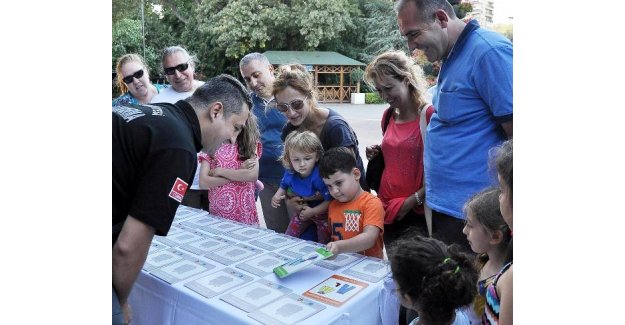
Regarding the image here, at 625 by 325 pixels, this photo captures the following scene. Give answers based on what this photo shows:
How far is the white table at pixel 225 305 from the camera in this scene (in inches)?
56.5

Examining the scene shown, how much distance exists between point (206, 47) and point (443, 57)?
2472cm

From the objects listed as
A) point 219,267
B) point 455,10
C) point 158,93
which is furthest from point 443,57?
point 158,93

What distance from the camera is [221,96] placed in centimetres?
176

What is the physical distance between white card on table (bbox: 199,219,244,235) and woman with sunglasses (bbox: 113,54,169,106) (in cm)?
137

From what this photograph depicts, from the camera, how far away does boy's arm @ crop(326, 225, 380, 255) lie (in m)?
1.89

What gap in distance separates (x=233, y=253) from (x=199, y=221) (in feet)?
2.10

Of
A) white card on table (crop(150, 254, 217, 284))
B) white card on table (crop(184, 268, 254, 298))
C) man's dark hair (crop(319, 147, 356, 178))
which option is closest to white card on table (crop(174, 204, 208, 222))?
white card on table (crop(150, 254, 217, 284))

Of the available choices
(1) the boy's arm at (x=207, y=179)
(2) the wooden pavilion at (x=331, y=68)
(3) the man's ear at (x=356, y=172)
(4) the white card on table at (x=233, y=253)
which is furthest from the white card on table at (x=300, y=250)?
(2) the wooden pavilion at (x=331, y=68)

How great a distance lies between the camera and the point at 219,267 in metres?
1.82

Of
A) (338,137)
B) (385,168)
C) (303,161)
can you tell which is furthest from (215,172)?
(385,168)

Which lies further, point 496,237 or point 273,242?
point 273,242

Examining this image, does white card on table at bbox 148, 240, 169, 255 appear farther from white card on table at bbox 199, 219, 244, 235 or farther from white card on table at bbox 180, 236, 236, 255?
white card on table at bbox 199, 219, 244, 235

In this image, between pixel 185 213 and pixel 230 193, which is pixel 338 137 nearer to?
pixel 230 193
